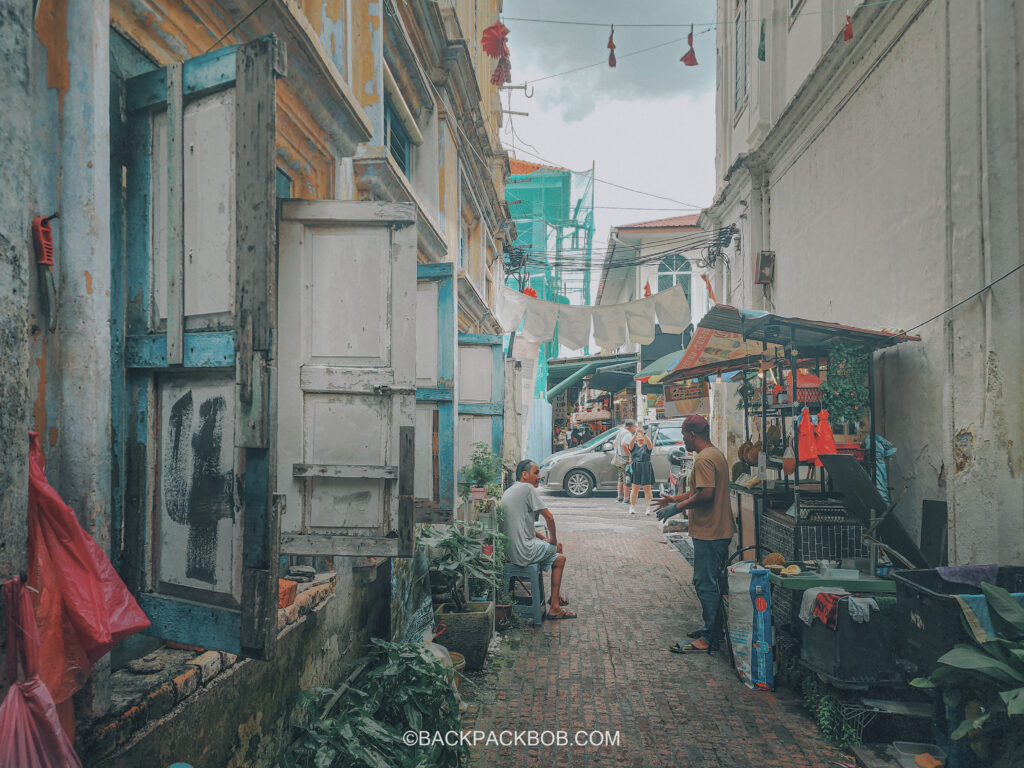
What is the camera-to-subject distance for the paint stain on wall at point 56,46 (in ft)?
6.50

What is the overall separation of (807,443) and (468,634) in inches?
126

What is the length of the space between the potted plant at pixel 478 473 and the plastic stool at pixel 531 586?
1.13 meters

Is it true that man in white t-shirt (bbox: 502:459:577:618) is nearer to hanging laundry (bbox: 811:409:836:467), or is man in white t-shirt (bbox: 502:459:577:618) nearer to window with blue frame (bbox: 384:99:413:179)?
hanging laundry (bbox: 811:409:836:467)

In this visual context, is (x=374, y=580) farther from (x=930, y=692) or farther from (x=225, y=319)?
(x=930, y=692)

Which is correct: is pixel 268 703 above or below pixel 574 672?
above

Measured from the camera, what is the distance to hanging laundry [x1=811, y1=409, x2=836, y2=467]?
574 centimetres

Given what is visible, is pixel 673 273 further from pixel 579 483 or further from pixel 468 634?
pixel 468 634

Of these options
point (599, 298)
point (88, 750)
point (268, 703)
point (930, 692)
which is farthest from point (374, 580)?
point (599, 298)

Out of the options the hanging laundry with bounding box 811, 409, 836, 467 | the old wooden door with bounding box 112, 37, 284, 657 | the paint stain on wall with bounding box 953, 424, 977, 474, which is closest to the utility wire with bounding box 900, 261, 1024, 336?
the paint stain on wall with bounding box 953, 424, 977, 474

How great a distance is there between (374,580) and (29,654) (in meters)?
3.32

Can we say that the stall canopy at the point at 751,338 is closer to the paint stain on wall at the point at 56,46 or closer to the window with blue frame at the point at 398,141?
the window with blue frame at the point at 398,141

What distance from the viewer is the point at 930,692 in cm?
434

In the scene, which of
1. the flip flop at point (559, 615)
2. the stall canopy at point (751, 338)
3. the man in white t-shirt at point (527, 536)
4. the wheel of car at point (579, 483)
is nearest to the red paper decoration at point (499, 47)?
the stall canopy at point (751, 338)

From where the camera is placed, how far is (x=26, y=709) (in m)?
1.59
